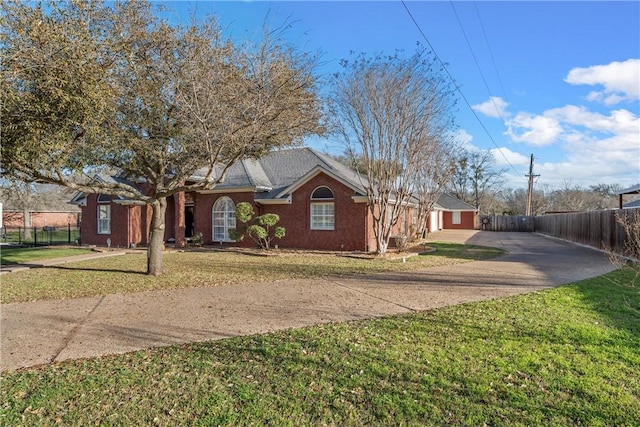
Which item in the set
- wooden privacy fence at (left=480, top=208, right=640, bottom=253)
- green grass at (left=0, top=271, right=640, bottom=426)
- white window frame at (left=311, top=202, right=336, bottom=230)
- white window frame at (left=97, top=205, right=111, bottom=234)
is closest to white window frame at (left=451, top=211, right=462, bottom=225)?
wooden privacy fence at (left=480, top=208, right=640, bottom=253)

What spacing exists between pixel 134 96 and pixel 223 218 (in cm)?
1218

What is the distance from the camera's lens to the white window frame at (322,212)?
19.2 meters

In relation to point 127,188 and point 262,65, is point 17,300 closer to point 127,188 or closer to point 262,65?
point 127,188

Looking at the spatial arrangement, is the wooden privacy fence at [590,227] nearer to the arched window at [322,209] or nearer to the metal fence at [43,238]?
the arched window at [322,209]

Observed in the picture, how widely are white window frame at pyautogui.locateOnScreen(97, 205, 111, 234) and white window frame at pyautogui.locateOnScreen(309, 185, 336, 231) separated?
1187 cm

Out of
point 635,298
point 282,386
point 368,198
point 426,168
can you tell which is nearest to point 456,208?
point 426,168

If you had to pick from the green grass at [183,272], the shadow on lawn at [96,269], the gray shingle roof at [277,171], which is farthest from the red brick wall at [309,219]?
the shadow on lawn at [96,269]

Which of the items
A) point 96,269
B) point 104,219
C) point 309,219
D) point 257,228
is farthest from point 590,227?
point 104,219

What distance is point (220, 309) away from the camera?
7363mm

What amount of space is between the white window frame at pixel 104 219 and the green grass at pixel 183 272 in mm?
7423

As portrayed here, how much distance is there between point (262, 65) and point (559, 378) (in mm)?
9003

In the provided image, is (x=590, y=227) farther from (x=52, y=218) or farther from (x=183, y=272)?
(x=52, y=218)

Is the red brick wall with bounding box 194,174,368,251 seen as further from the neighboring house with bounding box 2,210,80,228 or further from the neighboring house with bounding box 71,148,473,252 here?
the neighboring house with bounding box 2,210,80,228

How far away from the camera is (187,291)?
9.16m
